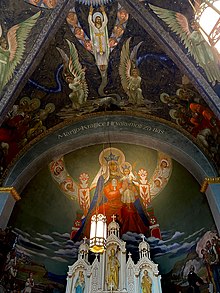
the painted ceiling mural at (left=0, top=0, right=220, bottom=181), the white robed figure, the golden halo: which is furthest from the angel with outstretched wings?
the golden halo

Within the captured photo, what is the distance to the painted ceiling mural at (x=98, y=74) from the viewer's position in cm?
833

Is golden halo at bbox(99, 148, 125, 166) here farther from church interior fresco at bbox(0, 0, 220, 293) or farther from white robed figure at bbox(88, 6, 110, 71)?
white robed figure at bbox(88, 6, 110, 71)

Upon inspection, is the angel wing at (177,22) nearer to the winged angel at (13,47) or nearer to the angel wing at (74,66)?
the angel wing at (74,66)

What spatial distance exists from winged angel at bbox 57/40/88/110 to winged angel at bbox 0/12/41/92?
3.29 feet

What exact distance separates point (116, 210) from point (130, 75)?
4681 mm

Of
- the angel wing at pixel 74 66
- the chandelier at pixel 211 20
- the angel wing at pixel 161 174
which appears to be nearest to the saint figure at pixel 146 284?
the angel wing at pixel 161 174

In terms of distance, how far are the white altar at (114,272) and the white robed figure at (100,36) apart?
538 cm

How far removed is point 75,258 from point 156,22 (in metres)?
7.50

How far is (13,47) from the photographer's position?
849 cm

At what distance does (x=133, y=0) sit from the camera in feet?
26.8

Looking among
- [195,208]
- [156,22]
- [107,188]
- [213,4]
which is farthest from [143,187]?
[213,4]

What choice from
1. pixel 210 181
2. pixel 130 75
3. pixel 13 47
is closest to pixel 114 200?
pixel 210 181

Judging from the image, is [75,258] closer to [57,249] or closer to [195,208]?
[57,249]

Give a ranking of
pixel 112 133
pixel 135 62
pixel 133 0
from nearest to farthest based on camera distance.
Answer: pixel 133 0, pixel 135 62, pixel 112 133
